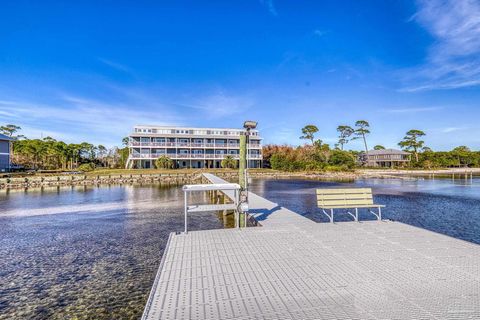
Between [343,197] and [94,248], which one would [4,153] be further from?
[343,197]

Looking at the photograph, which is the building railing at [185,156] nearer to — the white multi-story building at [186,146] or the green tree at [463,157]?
the white multi-story building at [186,146]

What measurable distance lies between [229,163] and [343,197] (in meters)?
45.7

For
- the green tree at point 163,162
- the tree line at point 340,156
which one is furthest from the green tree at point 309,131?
the green tree at point 163,162

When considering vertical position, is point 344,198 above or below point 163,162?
below

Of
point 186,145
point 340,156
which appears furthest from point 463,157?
point 186,145

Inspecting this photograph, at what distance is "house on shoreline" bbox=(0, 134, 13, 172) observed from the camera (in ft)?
149

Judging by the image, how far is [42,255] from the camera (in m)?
7.83

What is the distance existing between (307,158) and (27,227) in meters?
53.4

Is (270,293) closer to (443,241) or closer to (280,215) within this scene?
(443,241)

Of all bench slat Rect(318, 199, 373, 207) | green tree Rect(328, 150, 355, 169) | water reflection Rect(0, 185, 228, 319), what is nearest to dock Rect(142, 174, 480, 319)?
water reflection Rect(0, 185, 228, 319)

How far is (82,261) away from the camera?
7332 mm

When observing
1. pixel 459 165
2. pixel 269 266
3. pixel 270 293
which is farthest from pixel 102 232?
pixel 459 165

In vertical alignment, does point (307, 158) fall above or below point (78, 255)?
above

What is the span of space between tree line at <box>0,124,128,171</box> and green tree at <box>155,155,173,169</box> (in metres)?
13.7
